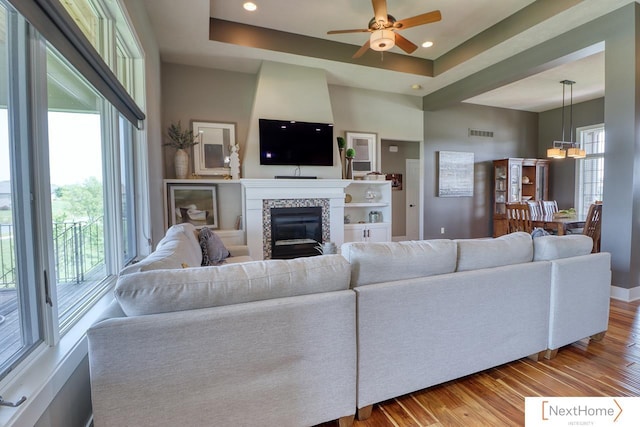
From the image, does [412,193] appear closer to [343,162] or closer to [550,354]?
[343,162]

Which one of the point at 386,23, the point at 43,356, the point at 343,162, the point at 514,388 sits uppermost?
the point at 386,23

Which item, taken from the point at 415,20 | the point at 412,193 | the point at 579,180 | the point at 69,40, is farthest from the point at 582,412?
the point at 579,180

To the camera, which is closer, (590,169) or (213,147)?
(213,147)

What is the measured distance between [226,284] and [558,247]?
2120 mm

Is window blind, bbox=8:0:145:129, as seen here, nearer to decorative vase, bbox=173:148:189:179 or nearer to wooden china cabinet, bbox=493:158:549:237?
decorative vase, bbox=173:148:189:179

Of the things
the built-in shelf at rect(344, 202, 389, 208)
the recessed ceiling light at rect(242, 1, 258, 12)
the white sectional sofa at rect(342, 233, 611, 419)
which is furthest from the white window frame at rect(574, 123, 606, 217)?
the recessed ceiling light at rect(242, 1, 258, 12)

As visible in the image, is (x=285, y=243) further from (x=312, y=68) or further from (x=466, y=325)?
(x=466, y=325)

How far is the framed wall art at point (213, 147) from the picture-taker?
14.8 ft

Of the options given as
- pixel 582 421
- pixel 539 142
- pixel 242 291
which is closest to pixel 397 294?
pixel 242 291

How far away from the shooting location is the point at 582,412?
4.63 ft

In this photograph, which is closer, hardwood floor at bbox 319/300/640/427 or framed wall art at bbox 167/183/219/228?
hardwood floor at bbox 319/300/640/427

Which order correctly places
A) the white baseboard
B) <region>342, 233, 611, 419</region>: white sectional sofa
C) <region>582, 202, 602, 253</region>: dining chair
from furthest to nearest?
<region>582, 202, 602, 253</region>: dining chair → the white baseboard → <region>342, 233, 611, 419</region>: white sectional sofa

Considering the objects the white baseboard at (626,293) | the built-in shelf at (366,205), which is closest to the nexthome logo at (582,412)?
Result: the white baseboard at (626,293)

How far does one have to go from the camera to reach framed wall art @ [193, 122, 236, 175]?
14.8ft
